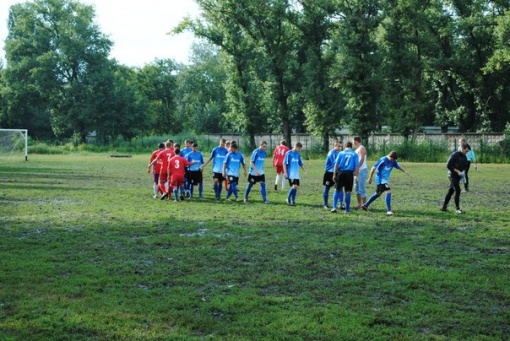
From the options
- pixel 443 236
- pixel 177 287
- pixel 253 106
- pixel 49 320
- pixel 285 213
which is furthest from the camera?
pixel 253 106

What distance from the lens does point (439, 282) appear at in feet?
27.0

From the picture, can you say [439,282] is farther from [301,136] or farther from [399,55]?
[301,136]

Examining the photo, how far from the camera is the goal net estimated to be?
48.6 meters

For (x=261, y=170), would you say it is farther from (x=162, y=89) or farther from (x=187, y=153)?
(x=162, y=89)

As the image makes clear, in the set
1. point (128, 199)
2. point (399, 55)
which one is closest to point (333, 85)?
point (399, 55)

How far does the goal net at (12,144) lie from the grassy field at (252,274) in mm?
34655

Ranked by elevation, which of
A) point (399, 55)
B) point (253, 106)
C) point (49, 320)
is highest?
point (399, 55)

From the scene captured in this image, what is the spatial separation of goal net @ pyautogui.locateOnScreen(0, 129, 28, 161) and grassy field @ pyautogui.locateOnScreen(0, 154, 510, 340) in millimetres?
34655

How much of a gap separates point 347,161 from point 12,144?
41.0m

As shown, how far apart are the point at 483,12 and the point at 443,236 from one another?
4886 cm

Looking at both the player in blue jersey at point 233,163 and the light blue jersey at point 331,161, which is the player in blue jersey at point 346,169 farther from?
the player in blue jersey at point 233,163

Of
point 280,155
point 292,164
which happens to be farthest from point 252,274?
point 280,155

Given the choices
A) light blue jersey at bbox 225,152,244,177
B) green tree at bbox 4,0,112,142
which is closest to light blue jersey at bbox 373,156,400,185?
light blue jersey at bbox 225,152,244,177

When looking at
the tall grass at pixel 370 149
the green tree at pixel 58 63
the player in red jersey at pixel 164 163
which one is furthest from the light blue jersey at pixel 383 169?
Result: the green tree at pixel 58 63
